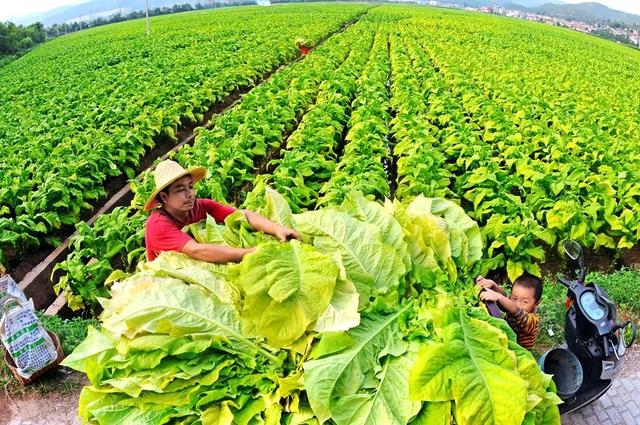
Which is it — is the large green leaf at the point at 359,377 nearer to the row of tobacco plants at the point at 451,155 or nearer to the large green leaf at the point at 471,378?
the large green leaf at the point at 471,378

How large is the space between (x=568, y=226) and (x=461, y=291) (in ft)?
9.62

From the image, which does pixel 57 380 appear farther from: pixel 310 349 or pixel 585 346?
pixel 585 346

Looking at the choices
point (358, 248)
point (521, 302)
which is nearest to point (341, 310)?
point (358, 248)

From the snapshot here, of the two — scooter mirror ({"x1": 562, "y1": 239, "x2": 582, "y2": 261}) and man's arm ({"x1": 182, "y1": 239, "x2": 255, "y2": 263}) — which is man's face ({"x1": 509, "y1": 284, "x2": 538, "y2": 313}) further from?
man's arm ({"x1": 182, "y1": 239, "x2": 255, "y2": 263})

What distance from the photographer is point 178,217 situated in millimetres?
3848

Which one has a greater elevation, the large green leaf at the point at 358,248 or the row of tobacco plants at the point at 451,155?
the large green leaf at the point at 358,248

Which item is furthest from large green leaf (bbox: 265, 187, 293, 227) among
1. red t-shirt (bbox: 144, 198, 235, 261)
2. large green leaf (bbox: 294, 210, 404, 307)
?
red t-shirt (bbox: 144, 198, 235, 261)

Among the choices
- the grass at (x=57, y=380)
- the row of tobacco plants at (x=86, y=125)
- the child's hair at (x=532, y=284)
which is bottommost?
the grass at (x=57, y=380)

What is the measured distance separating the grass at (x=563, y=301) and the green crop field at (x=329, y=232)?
31cm

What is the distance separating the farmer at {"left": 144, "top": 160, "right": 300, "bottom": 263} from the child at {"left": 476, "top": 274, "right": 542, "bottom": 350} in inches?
47.2

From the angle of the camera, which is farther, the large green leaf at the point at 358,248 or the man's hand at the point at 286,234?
the man's hand at the point at 286,234

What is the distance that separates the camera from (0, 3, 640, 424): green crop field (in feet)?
7.83

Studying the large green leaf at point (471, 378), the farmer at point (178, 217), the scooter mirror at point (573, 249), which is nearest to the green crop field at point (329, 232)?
the large green leaf at point (471, 378)

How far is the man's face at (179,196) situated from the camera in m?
3.72
